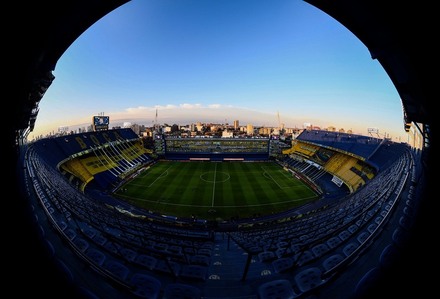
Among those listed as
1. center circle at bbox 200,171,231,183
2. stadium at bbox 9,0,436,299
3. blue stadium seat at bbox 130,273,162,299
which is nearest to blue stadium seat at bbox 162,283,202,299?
stadium at bbox 9,0,436,299

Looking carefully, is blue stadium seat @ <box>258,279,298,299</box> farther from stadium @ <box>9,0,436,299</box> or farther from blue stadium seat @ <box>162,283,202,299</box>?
blue stadium seat @ <box>162,283,202,299</box>

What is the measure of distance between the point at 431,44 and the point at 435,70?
460mm

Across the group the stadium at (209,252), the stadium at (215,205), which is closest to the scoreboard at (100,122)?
the stadium at (215,205)

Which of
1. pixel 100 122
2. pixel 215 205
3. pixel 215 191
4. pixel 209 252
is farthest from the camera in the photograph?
pixel 100 122

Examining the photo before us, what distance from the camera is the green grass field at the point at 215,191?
26625 mm

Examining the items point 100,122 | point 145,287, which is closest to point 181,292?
point 145,287

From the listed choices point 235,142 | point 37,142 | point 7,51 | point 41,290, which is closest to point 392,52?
point 7,51

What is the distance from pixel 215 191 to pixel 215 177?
8569 millimetres

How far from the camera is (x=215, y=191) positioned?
33.7 metres

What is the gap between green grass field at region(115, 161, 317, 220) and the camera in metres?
26.6

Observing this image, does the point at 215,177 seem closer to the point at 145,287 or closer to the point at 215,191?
the point at 215,191

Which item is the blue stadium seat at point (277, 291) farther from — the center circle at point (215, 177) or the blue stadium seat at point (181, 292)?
the center circle at point (215, 177)

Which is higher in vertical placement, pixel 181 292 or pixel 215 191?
pixel 181 292

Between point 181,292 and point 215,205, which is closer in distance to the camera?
point 181,292
